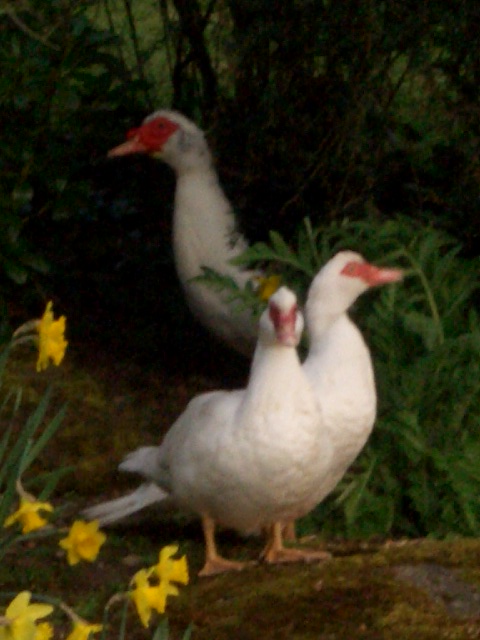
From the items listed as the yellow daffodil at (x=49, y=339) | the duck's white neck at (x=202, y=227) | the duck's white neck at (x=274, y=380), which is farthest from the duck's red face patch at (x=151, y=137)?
the yellow daffodil at (x=49, y=339)

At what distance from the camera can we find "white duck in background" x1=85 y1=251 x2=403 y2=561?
404 centimetres

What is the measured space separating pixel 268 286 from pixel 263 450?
1105mm

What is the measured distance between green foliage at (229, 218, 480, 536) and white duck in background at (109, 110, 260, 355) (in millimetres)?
616

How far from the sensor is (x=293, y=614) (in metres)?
3.36

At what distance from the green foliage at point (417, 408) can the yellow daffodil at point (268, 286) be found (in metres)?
0.08

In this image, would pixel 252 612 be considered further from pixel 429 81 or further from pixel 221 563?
pixel 429 81

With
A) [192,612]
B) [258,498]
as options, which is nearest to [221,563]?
[258,498]

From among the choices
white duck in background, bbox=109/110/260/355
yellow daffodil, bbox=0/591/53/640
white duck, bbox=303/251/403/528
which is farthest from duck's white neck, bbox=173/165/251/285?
yellow daffodil, bbox=0/591/53/640

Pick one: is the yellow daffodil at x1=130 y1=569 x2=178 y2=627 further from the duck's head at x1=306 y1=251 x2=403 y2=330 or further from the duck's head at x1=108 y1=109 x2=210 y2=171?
the duck's head at x1=108 y1=109 x2=210 y2=171

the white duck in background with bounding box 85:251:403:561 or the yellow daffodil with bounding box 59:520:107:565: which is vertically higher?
the yellow daffodil with bounding box 59:520:107:565

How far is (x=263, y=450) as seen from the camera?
3764 mm

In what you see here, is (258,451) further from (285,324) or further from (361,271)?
(361,271)

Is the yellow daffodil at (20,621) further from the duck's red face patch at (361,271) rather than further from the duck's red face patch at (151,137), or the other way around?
the duck's red face patch at (151,137)

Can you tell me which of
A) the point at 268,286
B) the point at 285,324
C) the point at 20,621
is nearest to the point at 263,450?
the point at 285,324
